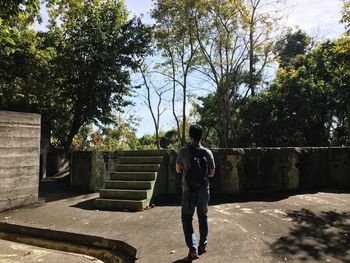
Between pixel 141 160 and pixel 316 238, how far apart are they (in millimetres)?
5073

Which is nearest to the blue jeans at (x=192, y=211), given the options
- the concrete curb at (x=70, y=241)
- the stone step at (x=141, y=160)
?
the concrete curb at (x=70, y=241)

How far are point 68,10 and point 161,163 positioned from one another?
1246cm

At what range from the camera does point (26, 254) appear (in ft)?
18.5

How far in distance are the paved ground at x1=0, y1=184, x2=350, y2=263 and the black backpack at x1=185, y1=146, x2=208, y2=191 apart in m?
0.97

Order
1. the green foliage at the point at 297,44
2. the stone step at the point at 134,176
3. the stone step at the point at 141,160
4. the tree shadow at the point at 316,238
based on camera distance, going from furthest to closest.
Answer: the green foliage at the point at 297,44 < the stone step at the point at 141,160 < the stone step at the point at 134,176 < the tree shadow at the point at 316,238

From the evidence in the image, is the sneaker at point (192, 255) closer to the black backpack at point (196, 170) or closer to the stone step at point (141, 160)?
the black backpack at point (196, 170)

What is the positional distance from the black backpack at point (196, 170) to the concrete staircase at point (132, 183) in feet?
10.4

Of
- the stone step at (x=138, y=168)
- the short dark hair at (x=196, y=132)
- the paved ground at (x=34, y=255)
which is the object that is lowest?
the paved ground at (x=34, y=255)

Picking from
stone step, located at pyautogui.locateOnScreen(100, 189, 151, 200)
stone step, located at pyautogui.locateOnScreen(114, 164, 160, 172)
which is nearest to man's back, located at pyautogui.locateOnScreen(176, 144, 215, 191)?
stone step, located at pyautogui.locateOnScreen(100, 189, 151, 200)

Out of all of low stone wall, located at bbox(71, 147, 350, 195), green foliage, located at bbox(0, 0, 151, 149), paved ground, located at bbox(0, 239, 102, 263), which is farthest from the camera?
green foliage, located at bbox(0, 0, 151, 149)

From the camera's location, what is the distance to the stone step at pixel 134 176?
8.31 m

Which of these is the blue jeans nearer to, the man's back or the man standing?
the man standing

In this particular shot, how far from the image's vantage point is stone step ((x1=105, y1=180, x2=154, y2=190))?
800cm

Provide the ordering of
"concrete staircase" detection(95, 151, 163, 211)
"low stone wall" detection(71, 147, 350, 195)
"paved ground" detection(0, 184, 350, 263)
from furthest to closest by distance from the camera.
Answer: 1. "low stone wall" detection(71, 147, 350, 195)
2. "concrete staircase" detection(95, 151, 163, 211)
3. "paved ground" detection(0, 184, 350, 263)
